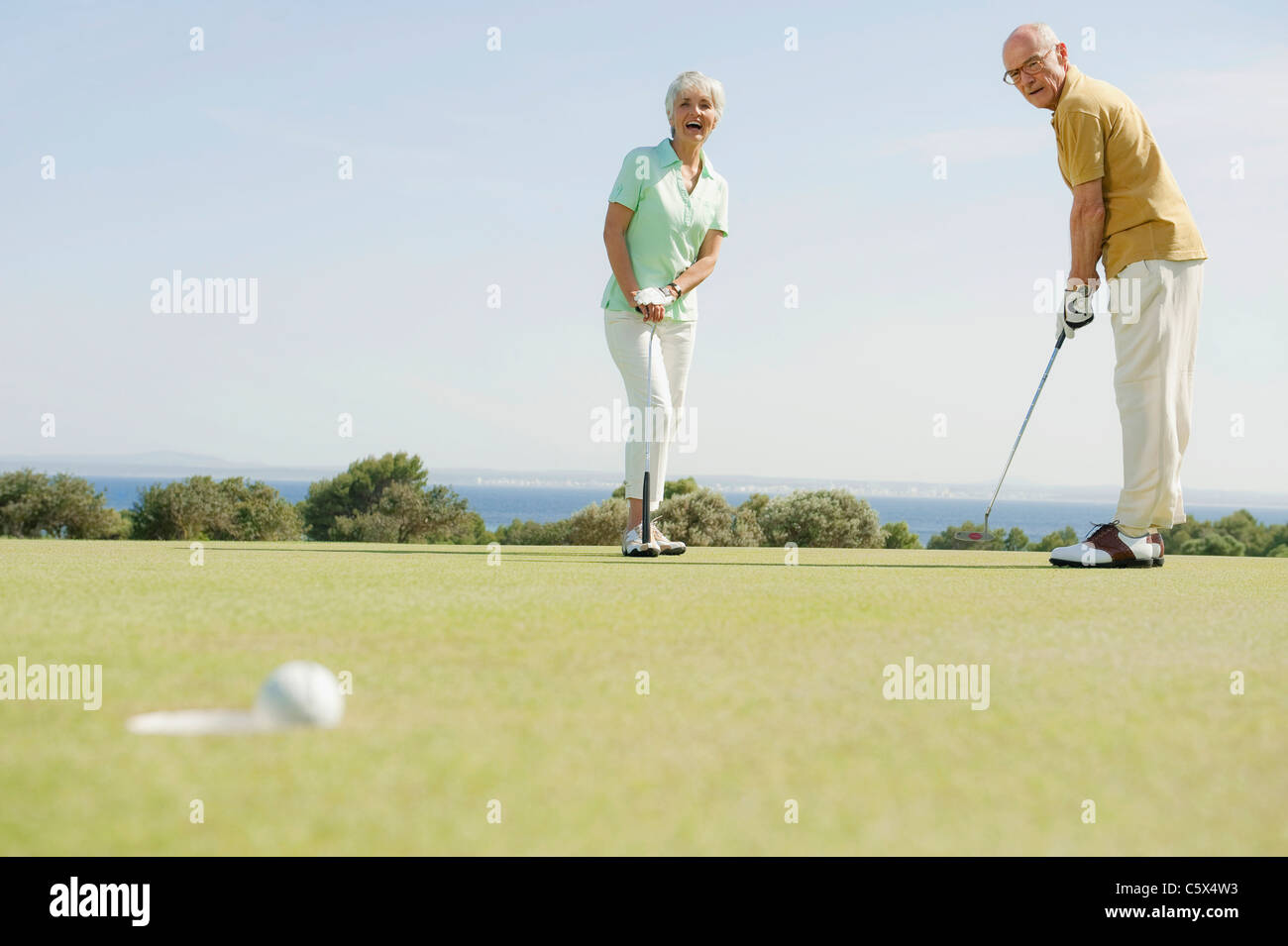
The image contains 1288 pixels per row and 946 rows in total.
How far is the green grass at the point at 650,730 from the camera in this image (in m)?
1.38

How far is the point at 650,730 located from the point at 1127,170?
4.54 metres

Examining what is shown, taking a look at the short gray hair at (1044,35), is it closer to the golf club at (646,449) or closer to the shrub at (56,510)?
the golf club at (646,449)

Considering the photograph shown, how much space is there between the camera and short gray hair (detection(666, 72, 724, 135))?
6.06 metres

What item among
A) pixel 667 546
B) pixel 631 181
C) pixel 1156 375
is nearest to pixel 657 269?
pixel 631 181

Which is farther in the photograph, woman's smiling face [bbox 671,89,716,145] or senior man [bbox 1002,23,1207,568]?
woman's smiling face [bbox 671,89,716,145]

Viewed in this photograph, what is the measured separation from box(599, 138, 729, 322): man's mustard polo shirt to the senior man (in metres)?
1.84

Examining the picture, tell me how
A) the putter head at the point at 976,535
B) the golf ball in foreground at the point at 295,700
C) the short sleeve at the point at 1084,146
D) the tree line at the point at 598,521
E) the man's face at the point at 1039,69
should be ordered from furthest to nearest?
the tree line at the point at 598,521, the putter head at the point at 976,535, the man's face at the point at 1039,69, the short sleeve at the point at 1084,146, the golf ball in foreground at the point at 295,700

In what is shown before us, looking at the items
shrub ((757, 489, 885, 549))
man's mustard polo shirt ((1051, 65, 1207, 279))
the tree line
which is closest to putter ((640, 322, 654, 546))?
man's mustard polo shirt ((1051, 65, 1207, 279))

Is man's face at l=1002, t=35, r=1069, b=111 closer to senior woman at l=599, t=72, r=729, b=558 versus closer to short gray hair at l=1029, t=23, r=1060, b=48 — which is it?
short gray hair at l=1029, t=23, r=1060, b=48

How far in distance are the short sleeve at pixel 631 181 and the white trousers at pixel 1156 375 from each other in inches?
101

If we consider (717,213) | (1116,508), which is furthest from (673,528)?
(1116,508)

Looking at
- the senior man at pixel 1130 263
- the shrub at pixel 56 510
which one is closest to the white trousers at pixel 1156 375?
the senior man at pixel 1130 263

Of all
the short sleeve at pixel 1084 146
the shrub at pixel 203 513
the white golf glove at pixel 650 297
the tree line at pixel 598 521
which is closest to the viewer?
the short sleeve at pixel 1084 146
